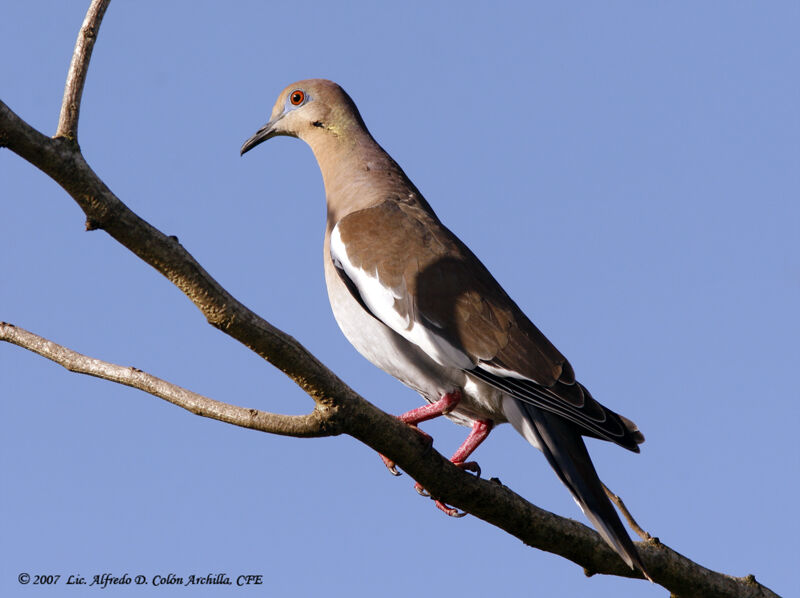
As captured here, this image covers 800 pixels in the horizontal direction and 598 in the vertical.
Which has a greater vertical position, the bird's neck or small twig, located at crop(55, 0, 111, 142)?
the bird's neck

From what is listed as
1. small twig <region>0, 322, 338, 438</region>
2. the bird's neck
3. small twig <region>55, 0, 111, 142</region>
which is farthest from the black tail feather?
small twig <region>55, 0, 111, 142</region>

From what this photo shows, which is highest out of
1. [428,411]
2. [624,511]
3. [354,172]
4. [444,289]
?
[354,172]

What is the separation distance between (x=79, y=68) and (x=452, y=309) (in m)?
2.08

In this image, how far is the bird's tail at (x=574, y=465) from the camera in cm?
371

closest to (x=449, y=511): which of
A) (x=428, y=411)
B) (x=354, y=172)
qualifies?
(x=428, y=411)

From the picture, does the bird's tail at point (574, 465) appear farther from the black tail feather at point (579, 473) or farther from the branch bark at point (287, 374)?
the branch bark at point (287, 374)

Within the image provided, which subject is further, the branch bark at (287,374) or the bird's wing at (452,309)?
the bird's wing at (452,309)

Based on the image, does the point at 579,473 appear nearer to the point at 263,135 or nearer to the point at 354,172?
the point at 354,172

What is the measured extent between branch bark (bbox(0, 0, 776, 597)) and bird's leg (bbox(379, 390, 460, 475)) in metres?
0.48

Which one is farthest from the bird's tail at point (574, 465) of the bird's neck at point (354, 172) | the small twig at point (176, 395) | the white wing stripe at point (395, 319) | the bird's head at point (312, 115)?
the bird's head at point (312, 115)

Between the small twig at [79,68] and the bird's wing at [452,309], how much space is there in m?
1.87

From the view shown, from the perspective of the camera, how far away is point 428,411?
4.23 m

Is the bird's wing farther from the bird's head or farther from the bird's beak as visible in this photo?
the bird's beak

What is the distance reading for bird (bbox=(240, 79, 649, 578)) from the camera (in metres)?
4.13
